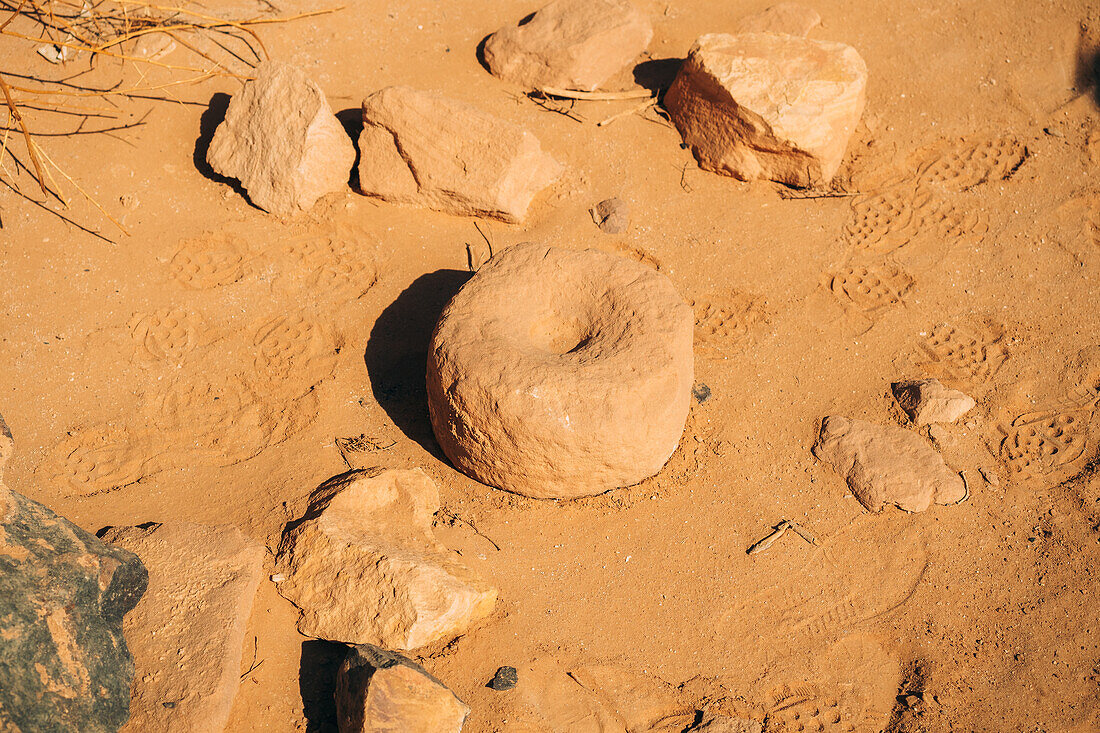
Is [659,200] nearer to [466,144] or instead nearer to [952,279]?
[466,144]

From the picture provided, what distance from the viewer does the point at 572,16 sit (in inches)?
225

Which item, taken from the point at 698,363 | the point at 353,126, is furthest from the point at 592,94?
the point at 698,363

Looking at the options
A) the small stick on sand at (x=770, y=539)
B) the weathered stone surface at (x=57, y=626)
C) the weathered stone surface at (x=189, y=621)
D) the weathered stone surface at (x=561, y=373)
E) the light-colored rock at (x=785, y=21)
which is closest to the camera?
the weathered stone surface at (x=57, y=626)

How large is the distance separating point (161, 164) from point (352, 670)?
12.4ft

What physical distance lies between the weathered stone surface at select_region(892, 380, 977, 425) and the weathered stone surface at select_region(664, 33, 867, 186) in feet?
5.52

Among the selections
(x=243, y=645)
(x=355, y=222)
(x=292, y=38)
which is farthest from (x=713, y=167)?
(x=243, y=645)

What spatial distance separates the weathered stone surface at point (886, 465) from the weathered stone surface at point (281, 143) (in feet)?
11.2

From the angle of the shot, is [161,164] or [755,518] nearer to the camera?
[755,518]

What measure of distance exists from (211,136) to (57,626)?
3614mm

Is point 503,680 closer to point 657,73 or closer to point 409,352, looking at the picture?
point 409,352

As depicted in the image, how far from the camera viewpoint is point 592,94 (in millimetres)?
5574

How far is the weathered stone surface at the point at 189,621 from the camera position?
294 centimetres

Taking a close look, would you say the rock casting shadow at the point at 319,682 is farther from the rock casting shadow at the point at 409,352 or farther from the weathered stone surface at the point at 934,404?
the weathered stone surface at the point at 934,404

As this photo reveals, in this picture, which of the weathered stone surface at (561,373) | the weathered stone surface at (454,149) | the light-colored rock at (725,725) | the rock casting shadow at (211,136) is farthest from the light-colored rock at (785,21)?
the light-colored rock at (725,725)
